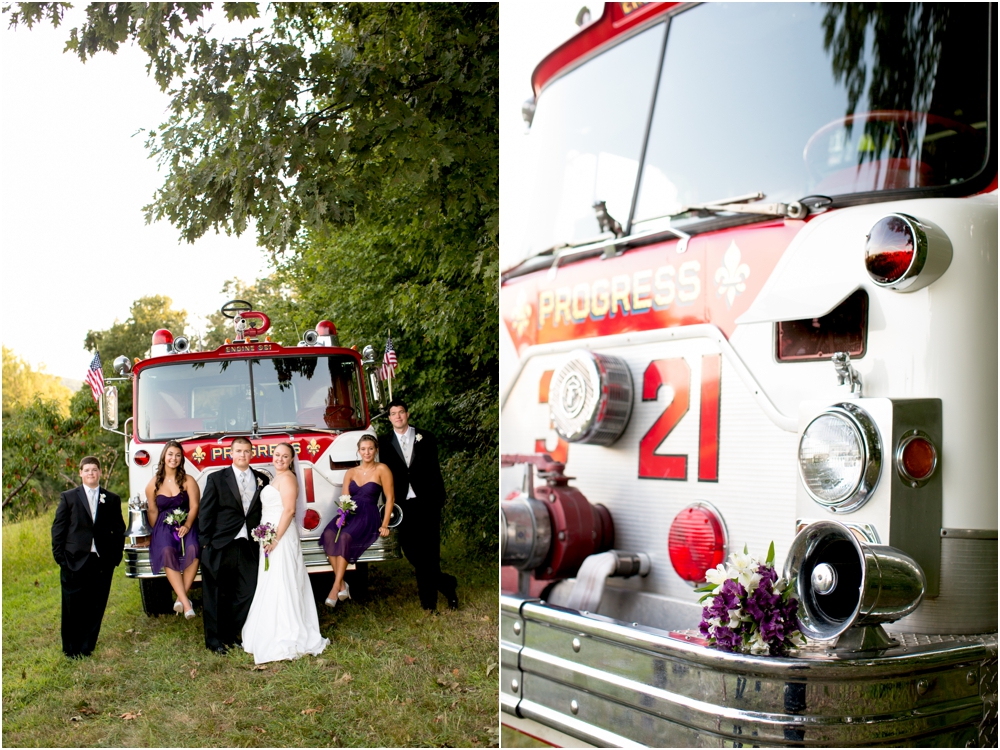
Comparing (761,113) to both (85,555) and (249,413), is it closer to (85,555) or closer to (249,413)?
(249,413)

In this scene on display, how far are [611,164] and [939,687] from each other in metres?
1.49

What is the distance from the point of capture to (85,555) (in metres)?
2.54

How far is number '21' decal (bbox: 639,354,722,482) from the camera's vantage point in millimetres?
1920

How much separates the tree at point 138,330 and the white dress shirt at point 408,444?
784mm

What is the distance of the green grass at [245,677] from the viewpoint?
2377mm

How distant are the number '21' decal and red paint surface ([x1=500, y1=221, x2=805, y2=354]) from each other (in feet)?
0.33

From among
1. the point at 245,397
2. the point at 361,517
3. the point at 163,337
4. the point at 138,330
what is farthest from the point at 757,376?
the point at 138,330

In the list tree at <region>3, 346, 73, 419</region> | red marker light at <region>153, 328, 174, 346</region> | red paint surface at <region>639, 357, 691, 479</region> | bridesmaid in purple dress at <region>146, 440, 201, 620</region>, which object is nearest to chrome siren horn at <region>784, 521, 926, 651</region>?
red paint surface at <region>639, 357, 691, 479</region>

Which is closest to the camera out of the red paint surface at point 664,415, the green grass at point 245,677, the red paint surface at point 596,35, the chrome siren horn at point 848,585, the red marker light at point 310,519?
the chrome siren horn at point 848,585

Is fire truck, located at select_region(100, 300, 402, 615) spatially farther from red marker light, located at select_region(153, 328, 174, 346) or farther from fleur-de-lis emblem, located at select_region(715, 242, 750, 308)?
fleur-de-lis emblem, located at select_region(715, 242, 750, 308)

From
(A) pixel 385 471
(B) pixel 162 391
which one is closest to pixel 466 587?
(A) pixel 385 471

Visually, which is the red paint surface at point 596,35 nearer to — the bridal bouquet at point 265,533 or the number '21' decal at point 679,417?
the number '21' decal at point 679,417

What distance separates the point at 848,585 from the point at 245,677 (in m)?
1.78

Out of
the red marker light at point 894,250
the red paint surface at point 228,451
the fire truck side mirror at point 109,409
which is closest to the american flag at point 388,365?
the red paint surface at point 228,451
